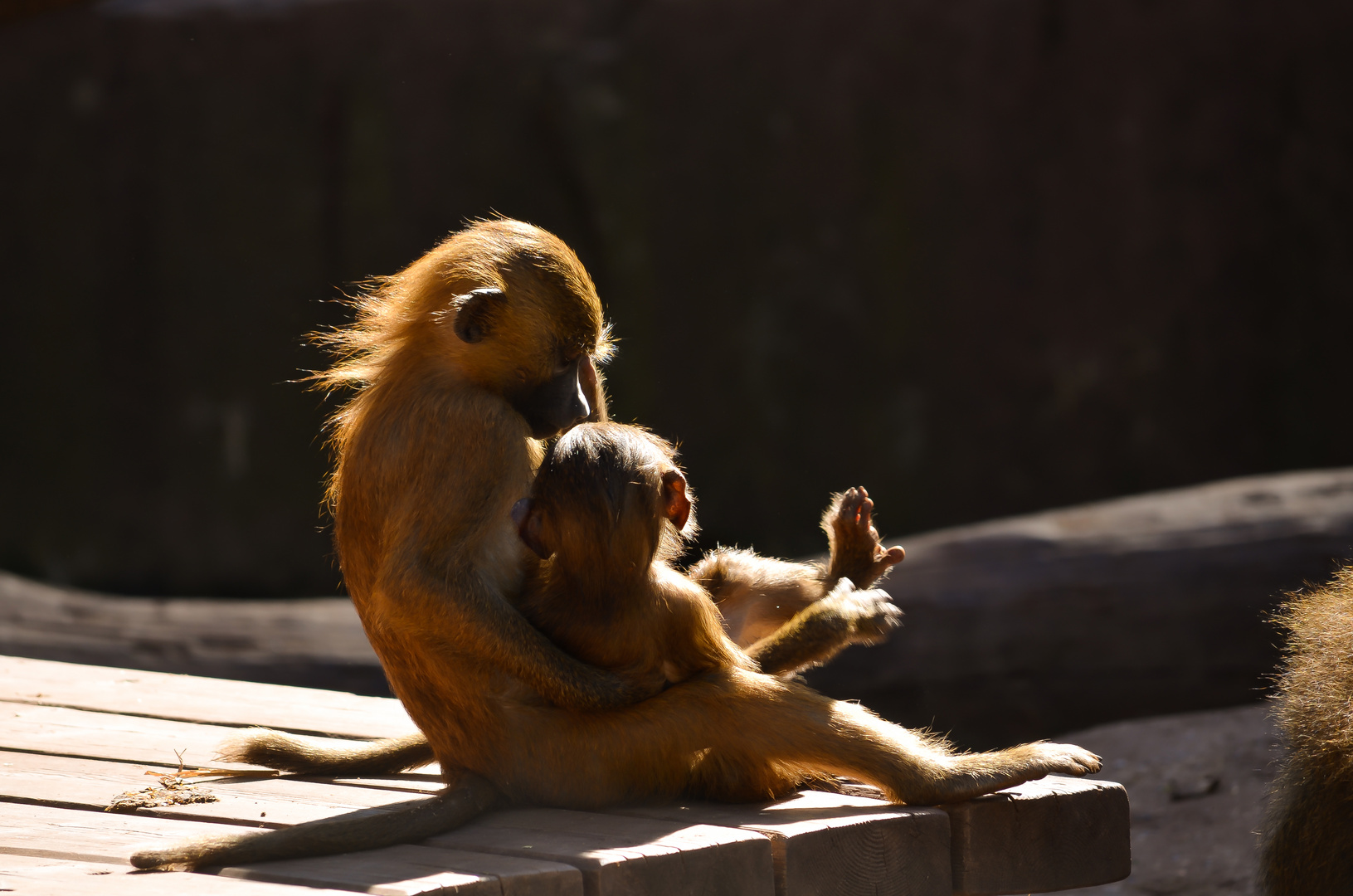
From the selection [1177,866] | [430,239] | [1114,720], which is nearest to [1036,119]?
[430,239]

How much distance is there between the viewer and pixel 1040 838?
2803 millimetres

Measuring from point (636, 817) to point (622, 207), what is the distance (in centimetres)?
660

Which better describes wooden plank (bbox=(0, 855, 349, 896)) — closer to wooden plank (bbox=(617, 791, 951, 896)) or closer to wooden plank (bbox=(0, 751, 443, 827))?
wooden plank (bbox=(0, 751, 443, 827))

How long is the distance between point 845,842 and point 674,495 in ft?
2.41

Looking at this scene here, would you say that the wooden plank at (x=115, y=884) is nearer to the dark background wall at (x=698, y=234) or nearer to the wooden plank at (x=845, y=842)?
the wooden plank at (x=845, y=842)

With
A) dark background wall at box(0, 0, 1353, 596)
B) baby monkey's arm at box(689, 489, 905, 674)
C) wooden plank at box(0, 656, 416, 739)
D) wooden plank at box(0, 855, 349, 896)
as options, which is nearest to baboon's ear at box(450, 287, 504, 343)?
baby monkey's arm at box(689, 489, 905, 674)

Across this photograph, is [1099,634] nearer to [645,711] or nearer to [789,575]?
[789,575]

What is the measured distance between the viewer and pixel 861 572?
3.30m

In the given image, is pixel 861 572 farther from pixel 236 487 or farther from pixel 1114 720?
pixel 236 487

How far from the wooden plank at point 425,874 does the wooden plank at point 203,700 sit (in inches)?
52.9

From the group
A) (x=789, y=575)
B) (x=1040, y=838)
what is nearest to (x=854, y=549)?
(x=789, y=575)

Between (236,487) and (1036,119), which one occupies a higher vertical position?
(1036,119)

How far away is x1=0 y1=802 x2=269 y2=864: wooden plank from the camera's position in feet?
8.08

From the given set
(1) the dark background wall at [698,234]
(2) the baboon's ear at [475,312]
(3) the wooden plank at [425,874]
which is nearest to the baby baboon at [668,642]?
(2) the baboon's ear at [475,312]
